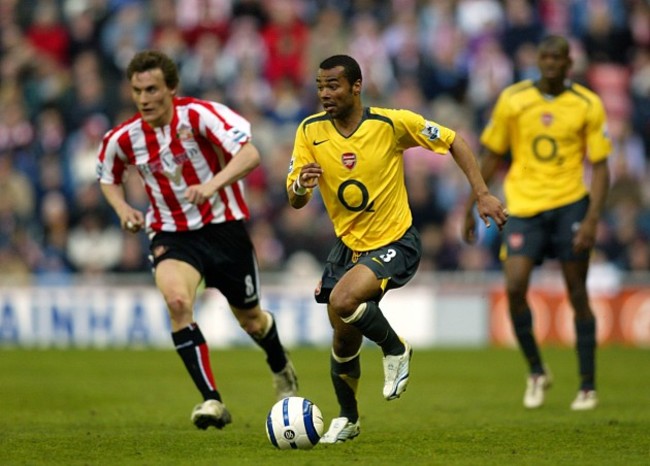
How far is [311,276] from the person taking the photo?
18047mm

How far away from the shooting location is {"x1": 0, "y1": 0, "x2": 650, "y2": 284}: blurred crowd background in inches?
733

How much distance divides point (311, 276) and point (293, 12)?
5417 millimetres

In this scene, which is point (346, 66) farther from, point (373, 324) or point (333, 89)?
point (373, 324)

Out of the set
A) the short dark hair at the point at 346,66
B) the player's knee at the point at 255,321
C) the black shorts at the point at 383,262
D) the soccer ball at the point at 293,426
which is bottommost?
the soccer ball at the point at 293,426

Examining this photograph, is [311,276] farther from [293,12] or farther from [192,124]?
[192,124]

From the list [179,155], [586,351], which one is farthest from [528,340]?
[179,155]

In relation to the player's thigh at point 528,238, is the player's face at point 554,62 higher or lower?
higher

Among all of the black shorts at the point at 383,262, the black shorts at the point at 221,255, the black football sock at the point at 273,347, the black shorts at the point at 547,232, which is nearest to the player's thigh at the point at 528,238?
the black shorts at the point at 547,232

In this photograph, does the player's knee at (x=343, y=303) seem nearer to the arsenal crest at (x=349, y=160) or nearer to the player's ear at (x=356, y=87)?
the arsenal crest at (x=349, y=160)

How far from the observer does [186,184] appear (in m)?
9.39

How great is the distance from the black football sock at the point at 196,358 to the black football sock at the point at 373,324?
1.41 m

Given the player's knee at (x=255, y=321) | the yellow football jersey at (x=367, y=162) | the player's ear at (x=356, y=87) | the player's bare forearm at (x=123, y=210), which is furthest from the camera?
the player's knee at (x=255, y=321)

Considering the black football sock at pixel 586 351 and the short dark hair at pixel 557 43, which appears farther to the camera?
the black football sock at pixel 586 351

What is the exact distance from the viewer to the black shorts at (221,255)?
930 centimetres
